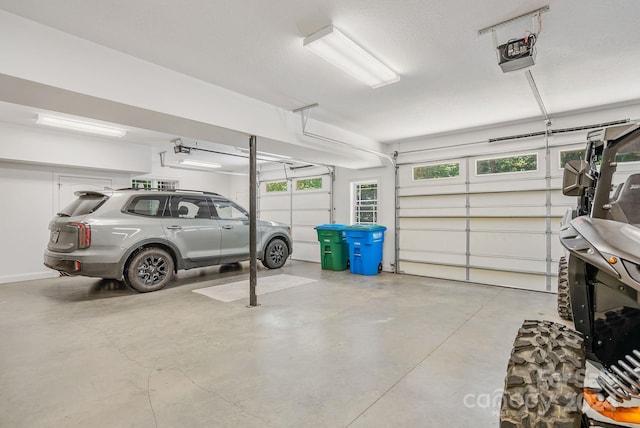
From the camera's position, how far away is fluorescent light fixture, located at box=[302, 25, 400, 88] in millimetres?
2650

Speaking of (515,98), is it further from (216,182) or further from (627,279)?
(216,182)

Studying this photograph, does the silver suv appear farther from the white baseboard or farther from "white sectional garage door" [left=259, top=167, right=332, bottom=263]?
"white sectional garage door" [left=259, top=167, right=332, bottom=263]

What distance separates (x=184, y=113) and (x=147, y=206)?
7.68 ft

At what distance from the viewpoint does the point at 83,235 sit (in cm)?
430

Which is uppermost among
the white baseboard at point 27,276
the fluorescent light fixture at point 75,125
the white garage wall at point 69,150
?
the fluorescent light fixture at point 75,125

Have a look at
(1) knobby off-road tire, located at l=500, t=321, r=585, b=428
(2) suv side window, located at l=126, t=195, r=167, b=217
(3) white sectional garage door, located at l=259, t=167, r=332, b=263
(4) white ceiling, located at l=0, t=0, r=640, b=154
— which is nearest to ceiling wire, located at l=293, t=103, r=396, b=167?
(4) white ceiling, located at l=0, t=0, r=640, b=154

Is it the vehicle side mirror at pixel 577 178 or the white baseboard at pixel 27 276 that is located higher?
the vehicle side mirror at pixel 577 178

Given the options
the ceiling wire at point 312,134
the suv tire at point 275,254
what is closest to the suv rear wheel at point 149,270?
the suv tire at point 275,254

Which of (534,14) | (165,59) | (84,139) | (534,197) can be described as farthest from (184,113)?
(534,197)

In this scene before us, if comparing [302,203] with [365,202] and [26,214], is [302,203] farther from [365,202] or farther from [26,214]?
[26,214]

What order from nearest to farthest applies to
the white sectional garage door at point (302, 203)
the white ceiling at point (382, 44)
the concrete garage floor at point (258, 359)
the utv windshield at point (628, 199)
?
the utv windshield at point (628, 199) < the concrete garage floor at point (258, 359) < the white ceiling at point (382, 44) < the white sectional garage door at point (302, 203)

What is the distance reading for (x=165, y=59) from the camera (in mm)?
3162

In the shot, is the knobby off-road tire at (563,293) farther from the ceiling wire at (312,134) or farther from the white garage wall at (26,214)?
the white garage wall at (26,214)

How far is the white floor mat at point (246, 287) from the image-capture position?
473 cm
